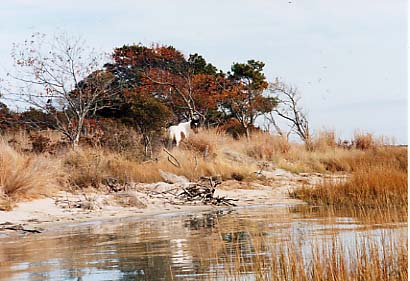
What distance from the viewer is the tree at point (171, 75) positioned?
111 ft

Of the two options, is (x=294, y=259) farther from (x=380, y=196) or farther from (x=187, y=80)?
(x=187, y=80)

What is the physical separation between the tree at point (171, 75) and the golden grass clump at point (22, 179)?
1866cm

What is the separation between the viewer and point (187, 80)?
35.6 metres

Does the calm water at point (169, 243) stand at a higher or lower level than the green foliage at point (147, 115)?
lower

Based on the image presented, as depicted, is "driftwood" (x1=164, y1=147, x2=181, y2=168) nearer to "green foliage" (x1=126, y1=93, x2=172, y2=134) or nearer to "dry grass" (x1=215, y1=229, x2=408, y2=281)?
"green foliage" (x1=126, y1=93, x2=172, y2=134)

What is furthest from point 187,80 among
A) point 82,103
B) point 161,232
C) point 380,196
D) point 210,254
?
point 210,254

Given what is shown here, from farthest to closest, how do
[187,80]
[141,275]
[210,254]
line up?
[187,80] < [210,254] < [141,275]

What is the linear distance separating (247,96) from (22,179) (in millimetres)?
24145

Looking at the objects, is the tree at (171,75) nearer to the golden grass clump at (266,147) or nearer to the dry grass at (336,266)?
the golden grass clump at (266,147)

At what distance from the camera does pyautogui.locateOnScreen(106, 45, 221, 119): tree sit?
33.7 meters

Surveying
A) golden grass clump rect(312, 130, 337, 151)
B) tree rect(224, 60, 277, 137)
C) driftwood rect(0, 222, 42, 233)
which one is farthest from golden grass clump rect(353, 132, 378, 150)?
driftwood rect(0, 222, 42, 233)

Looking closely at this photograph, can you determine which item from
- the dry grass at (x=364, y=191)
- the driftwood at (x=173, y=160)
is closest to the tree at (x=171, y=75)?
the driftwood at (x=173, y=160)

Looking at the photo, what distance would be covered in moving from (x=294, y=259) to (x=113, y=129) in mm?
16805

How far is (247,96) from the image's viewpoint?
119 feet
